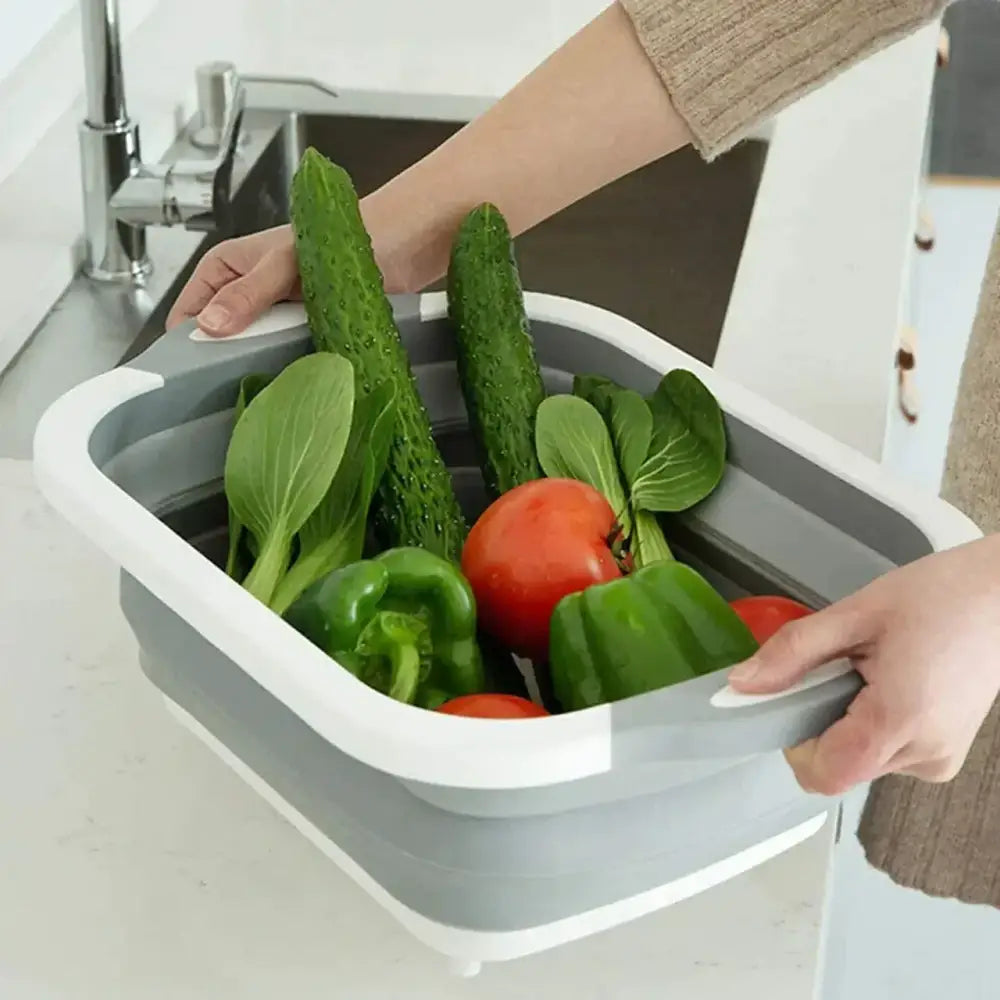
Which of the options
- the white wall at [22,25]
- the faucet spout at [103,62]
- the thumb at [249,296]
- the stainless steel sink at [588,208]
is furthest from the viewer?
the stainless steel sink at [588,208]

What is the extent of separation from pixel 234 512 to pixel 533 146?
278 millimetres

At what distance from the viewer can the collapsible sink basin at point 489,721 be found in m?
0.45

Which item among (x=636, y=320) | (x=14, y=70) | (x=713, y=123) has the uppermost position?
(x=713, y=123)

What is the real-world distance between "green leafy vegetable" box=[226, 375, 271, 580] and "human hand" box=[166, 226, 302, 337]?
30 millimetres

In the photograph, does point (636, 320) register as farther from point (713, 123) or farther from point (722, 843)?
point (722, 843)

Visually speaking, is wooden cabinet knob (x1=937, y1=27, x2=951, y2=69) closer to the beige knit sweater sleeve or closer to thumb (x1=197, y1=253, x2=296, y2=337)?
the beige knit sweater sleeve

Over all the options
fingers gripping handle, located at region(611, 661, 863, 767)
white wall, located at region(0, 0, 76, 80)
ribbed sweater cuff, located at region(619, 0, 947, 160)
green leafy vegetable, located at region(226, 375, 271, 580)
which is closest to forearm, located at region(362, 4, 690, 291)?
ribbed sweater cuff, located at region(619, 0, 947, 160)

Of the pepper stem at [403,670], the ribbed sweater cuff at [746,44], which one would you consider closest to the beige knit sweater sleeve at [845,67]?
the ribbed sweater cuff at [746,44]

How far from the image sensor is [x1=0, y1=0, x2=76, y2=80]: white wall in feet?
3.97

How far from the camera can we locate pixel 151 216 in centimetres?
111

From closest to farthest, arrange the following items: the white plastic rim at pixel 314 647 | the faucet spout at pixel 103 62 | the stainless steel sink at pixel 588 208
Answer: the white plastic rim at pixel 314 647, the faucet spout at pixel 103 62, the stainless steel sink at pixel 588 208

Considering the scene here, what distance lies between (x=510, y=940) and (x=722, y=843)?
8 centimetres

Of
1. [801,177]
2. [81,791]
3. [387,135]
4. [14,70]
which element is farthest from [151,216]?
[81,791]

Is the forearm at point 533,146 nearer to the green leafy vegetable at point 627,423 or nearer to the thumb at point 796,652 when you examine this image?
the green leafy vegetable at point 627,423
